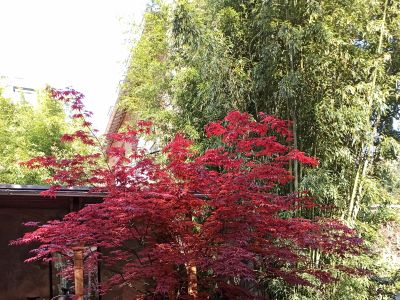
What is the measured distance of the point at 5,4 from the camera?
15.3 m

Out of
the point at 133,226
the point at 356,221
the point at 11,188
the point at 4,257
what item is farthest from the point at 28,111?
the point at 356,221

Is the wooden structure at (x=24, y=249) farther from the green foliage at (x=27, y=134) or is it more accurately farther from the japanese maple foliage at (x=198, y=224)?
the green foliage at (x=27, y=134)

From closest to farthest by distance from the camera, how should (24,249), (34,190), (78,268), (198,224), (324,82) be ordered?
Result: (78,268) < (198,224) < (34,190) < (324,82) < (24,249)

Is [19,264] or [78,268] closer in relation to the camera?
Result: [78,268]

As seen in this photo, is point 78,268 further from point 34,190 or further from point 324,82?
point 324,82

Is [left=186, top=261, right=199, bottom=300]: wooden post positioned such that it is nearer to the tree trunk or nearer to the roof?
the tree trunk

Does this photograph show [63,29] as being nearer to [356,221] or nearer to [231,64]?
[231,64]

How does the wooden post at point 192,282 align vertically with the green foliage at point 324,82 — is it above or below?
below

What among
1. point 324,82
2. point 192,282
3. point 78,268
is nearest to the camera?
point 78,268

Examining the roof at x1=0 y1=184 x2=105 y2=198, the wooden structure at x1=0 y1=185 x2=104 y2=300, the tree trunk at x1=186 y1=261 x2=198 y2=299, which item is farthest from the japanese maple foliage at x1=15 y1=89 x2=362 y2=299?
the wooden structure at x1=0 y1=185 x2=104 y2=300

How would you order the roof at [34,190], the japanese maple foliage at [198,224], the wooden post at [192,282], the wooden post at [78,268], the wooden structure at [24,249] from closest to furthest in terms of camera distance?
the wooden post at [78,268] → the japanese maple foliage at [198,224] → the wooden post at [192,282] → the roof at [34,190] → the wooden structure at [24,249]

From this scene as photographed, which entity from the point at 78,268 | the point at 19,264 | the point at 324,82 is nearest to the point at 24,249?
the point at 19,264

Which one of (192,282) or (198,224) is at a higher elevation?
(198,224)

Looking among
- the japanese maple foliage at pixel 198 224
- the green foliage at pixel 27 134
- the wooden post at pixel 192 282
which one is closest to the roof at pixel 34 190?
the japanese maple foliage at pixel 198 224
